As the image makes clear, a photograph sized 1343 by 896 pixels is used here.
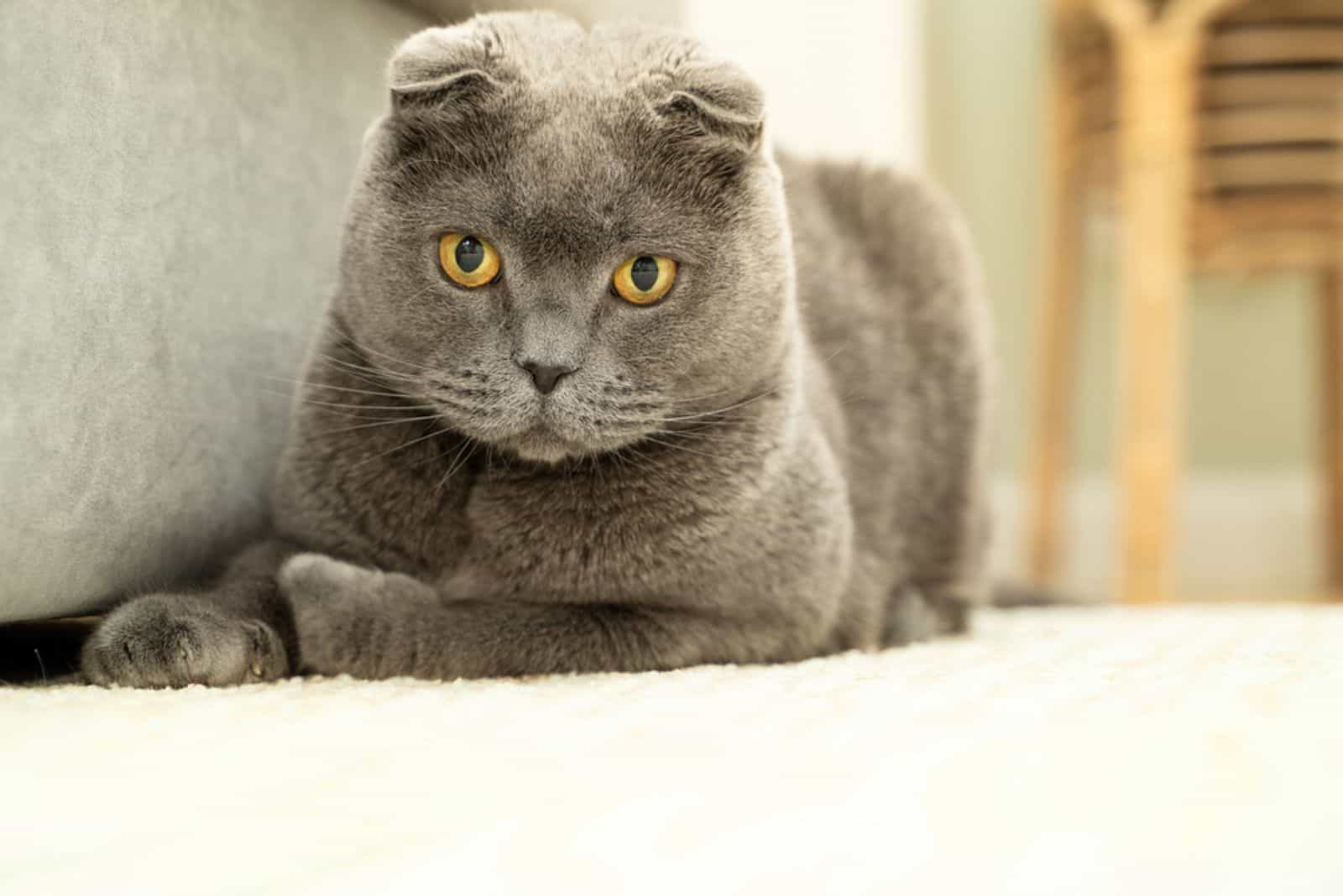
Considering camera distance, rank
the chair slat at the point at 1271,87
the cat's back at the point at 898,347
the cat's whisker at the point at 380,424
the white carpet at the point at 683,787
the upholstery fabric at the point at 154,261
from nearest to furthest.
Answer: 1. the white carpet at the point at 683,787
2. the upholstery fabric at the point at 154,261
3. the cat's whisker at the point at 380,424
4. the cat's back at the point at 898,347
5. the chair slat at the point at 1271,87

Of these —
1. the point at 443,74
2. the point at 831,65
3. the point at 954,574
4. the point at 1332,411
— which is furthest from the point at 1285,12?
the point at 443,74

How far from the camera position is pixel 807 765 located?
2.21 ft

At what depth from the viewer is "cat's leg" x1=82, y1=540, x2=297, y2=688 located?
0.91 meters

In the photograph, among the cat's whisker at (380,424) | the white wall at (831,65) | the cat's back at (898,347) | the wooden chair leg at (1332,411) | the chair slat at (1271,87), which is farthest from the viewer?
the wooden chair leg at (1332,411)

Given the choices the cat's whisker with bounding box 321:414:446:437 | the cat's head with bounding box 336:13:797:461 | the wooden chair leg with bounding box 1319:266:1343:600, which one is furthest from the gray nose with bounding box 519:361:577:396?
the wooden chair leg with bounding box 1319:266:1343:600

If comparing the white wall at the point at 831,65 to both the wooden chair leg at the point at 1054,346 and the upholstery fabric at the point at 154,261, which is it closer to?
the wooden chair leg at the point at 1054,346

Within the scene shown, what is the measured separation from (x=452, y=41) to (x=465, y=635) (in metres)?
0.44

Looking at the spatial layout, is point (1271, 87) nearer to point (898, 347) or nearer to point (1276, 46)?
point (1276, 46)

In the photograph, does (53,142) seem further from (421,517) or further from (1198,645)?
(1198,645)

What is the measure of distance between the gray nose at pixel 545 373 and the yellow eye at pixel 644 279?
8 cm

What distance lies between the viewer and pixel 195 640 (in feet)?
3.01

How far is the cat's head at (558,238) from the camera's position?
0.94 metres

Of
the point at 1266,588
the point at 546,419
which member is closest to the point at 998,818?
the point at 546,419

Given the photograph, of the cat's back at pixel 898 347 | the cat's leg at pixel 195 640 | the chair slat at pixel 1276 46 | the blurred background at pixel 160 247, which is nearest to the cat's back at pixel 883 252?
the cat's back at pixel 898 347
